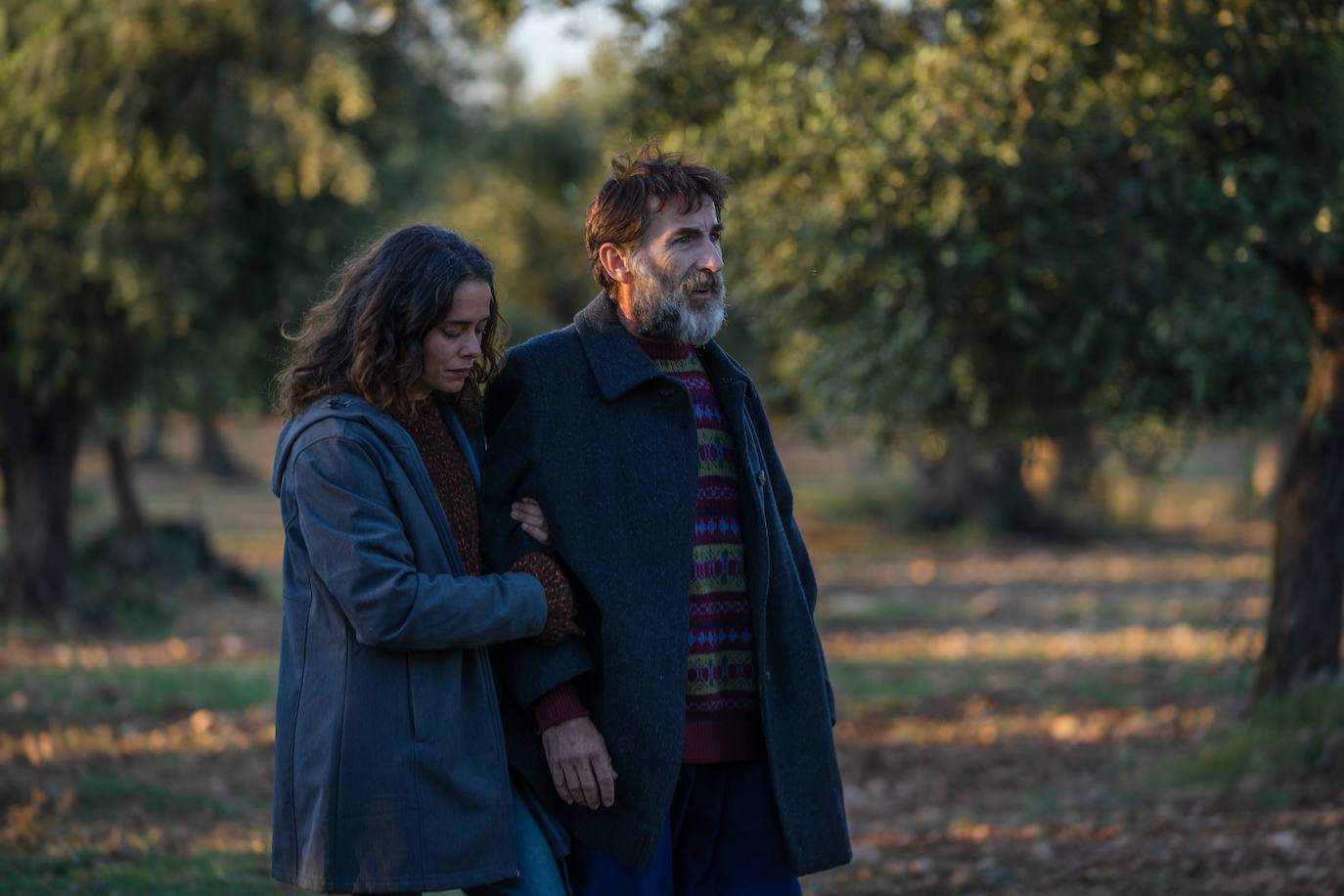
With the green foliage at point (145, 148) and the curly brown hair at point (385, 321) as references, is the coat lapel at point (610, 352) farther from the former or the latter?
the green foliage at point (145, 148)

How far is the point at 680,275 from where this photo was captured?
3523 millimetres

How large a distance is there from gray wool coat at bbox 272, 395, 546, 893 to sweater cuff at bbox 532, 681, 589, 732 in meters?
0.15

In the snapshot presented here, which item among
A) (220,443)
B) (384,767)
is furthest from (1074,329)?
(220,443)

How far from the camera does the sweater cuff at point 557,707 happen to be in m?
3.34

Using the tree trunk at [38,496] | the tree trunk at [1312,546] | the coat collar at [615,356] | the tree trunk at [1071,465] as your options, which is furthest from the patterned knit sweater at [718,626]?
the tree trunk at [1071,465]

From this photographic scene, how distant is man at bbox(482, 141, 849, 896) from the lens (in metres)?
3.37

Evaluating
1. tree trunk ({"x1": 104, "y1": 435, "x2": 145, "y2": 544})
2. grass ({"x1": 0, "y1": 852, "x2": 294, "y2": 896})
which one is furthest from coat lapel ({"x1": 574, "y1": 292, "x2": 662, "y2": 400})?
tree trunk ({"x1": 104, "y1": 435, "x2": 145, "y2": 544})

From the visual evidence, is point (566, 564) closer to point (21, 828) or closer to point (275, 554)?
point (21, 828)

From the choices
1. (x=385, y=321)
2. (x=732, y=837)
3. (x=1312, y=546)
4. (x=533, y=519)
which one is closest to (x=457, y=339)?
(x=385, y=321)

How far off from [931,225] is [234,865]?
4.19m

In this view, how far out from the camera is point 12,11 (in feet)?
35.4

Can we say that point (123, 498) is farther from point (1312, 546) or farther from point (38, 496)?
point (1312, 546)

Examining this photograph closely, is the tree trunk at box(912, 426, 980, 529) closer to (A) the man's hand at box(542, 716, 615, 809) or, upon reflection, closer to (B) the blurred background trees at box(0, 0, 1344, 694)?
(B) the blurred background trees at box(0, 0, 1344, 694)

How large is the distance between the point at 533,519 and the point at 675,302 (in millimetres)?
626
